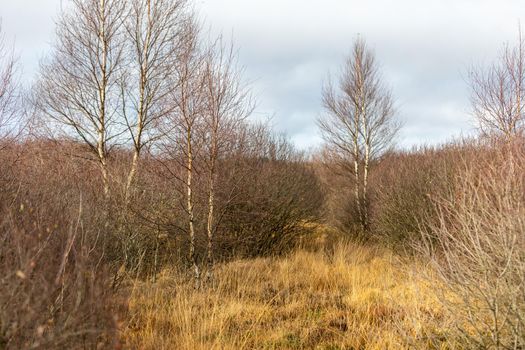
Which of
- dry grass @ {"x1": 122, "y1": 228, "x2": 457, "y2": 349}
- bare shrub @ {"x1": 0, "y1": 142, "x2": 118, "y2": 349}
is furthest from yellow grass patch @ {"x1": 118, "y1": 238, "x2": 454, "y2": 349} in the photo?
bare shrub @ {"x1": 0, "y1": 142, "x2": 118, "y2": 349}

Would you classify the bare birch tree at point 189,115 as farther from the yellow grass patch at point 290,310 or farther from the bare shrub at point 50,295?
the bare shrub at point 50,295

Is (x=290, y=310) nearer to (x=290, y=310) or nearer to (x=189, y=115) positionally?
(x=290, y=310)

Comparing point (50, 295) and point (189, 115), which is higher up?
point (189, 115)

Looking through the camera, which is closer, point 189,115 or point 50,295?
point 50,295

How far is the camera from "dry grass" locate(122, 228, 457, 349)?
3.55m

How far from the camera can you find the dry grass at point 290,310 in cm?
355

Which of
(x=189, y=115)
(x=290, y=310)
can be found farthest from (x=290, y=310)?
(x=189, y=115)

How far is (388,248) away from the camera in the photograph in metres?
8.83

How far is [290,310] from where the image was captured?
4836 mm

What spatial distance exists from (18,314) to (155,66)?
22.7ft

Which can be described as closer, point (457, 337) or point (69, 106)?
point (457, 337)

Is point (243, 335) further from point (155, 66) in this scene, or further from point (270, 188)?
point (155, 66)

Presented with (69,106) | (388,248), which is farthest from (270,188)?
(69,106)

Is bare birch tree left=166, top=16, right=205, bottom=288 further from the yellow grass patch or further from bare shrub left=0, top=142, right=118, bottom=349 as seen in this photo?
bare shrub left=0, top=142, right=118, bottom=349
